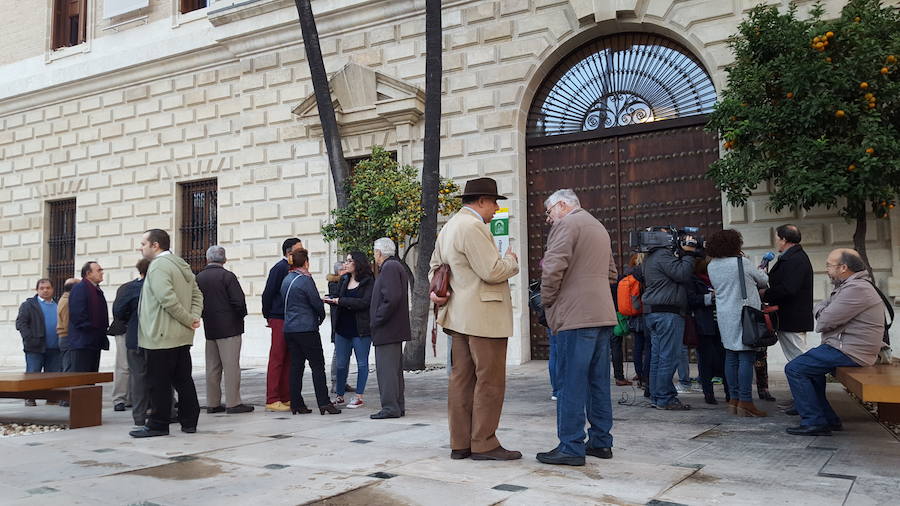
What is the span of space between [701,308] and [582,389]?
2.95 m

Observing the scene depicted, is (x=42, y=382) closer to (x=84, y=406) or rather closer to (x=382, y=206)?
(x=84, y=406)

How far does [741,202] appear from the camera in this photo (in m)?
9.93

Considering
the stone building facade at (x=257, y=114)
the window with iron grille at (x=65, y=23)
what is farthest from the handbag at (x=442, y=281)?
the window with iron grille at (x=65, y=23)

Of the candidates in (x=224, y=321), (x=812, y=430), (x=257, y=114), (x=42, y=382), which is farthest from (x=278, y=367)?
(x=257, y=114)

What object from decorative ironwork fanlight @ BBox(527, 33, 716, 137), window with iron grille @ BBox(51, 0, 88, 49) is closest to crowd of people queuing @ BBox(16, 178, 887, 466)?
decorative ironwork fanlight @ BBox(527, 33, 716, 137)

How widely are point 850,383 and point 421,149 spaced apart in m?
9.49

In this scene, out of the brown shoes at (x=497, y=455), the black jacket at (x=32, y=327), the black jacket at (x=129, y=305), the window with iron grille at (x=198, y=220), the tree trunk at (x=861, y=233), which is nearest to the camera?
the brown shoes at (x=497, y=455)

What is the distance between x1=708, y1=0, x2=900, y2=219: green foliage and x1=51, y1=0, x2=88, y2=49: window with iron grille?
16.6 m

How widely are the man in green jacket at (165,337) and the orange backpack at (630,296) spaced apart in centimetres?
464

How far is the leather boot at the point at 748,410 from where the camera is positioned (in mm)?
6418

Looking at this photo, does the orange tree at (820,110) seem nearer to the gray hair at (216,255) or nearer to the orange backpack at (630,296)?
the orange backpack at (630,296)

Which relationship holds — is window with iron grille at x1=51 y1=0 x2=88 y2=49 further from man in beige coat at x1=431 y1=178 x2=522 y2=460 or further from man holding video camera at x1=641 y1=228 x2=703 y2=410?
man in beige coat at x1=431 y1=178 x2=522 y2=460

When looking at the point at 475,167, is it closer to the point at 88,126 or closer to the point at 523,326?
the point at 523,326

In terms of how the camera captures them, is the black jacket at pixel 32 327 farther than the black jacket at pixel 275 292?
Yes
